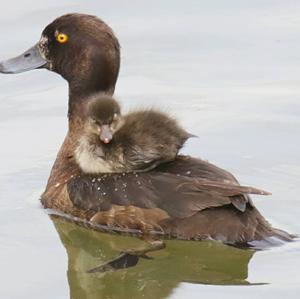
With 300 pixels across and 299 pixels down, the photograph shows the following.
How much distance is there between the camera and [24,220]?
31.1ft

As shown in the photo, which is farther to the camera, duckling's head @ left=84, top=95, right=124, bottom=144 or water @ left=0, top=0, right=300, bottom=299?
duckling's head @ left=84, top=95, right=124, bottom=144

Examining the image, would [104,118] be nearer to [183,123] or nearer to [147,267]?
[147,267]

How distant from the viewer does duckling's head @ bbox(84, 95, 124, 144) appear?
9164 millimetres

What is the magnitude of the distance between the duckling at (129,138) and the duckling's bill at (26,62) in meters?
1.16

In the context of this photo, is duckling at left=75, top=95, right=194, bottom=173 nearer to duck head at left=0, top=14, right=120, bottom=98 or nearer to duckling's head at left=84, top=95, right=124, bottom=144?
duckling's head at left=84, top=95, right=124, bottom=144

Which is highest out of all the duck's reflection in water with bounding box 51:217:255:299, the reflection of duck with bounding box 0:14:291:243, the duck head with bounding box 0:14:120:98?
the duck head with bounding box 0:14:120:98

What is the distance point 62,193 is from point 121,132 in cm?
68

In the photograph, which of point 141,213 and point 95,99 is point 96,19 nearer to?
point 95,99

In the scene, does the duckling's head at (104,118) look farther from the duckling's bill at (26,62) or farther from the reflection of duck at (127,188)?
the duckling's bill at (26,62)

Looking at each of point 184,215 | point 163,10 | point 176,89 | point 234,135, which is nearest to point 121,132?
point 184,215

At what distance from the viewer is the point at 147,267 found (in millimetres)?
8711

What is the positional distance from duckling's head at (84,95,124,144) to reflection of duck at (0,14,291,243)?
301 mm

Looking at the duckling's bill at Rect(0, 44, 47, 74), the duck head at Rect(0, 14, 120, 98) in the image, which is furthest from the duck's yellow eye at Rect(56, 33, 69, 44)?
the duckling's bill at Rect(0, 44, 47, 74)

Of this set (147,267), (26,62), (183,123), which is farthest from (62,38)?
(147,267)
